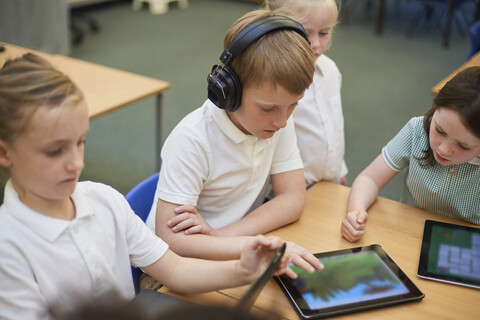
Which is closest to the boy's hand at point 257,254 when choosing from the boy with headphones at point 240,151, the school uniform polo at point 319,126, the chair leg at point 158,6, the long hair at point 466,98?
the boy with headphones at point 240,151

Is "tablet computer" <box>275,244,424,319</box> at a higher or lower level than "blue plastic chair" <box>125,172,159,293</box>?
higher

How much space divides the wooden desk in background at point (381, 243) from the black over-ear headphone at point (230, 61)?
1.18ft

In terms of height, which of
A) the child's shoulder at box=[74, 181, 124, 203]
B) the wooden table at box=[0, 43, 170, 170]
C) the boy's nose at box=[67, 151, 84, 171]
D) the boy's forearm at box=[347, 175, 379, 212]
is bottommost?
the wooden table at box=[0, 43, 170, 170]

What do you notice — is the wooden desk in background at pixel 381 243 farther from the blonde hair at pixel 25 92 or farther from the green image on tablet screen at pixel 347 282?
the blonde hair at pixel 25 92

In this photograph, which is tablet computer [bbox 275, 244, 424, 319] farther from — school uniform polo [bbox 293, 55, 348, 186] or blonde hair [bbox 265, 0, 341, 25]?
blonde hair [bbox 265, 0, 341, 25]

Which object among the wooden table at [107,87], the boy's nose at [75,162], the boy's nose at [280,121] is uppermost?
the boy's nose at [75,162]

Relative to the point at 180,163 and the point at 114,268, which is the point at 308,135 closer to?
the point at 180,163

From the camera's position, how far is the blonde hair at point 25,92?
770 millimetres

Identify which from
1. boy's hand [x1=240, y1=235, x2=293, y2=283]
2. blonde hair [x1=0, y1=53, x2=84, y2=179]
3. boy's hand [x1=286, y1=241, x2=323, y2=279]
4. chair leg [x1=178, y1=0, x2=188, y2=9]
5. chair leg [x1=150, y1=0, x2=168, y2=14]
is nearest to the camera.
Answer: blonde hair [x1=0, y1=53, x2=84, y2=179]

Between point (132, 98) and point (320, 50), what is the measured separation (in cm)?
84

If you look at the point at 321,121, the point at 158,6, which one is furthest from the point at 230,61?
the point at 158,6

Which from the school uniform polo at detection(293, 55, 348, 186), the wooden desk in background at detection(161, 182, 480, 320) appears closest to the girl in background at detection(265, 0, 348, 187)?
the school uniform polo at detection(293, 55, 348, 186)

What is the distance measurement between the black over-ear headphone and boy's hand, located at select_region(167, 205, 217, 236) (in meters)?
0.25

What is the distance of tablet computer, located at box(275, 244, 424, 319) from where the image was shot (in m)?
0.95
